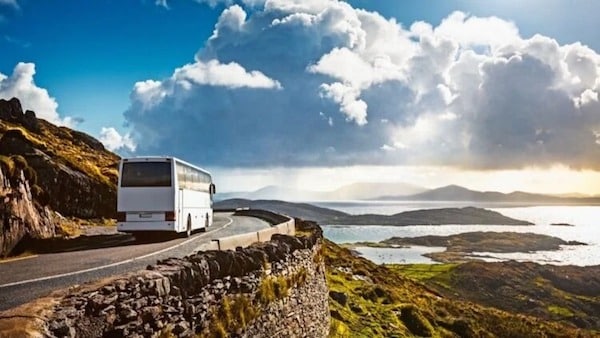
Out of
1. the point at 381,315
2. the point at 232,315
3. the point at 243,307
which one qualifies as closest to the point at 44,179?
the point at 381,315

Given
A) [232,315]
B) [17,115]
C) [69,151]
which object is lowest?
[232,315]

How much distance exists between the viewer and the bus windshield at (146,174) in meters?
27.8

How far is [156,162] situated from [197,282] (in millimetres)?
17179

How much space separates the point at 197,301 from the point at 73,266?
7.52 metres

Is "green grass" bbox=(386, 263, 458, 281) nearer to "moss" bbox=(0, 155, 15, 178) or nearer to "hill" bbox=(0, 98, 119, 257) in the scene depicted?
"hill" bbox=(0, 98, 119, 257)

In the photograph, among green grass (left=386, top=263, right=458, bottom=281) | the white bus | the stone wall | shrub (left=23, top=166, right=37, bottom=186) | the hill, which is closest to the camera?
the stone wall

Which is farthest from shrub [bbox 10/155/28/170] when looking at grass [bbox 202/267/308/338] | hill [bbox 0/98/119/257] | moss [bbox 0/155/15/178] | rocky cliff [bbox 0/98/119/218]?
grass [bbox 202/267/308/338]

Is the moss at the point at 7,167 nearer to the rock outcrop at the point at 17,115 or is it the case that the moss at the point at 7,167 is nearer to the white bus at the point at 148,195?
the white bus at the point at 148,195

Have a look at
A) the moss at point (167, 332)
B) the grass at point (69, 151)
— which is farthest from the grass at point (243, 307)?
the grass at point (69, 151)

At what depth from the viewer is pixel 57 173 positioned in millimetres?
37031

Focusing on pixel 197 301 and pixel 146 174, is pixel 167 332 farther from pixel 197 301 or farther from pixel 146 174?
pixel 146 174

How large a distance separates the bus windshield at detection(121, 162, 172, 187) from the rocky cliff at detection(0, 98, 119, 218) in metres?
4.09

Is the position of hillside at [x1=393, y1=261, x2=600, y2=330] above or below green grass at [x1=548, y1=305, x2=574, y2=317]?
above

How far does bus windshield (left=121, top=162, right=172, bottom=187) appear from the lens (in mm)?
27750
